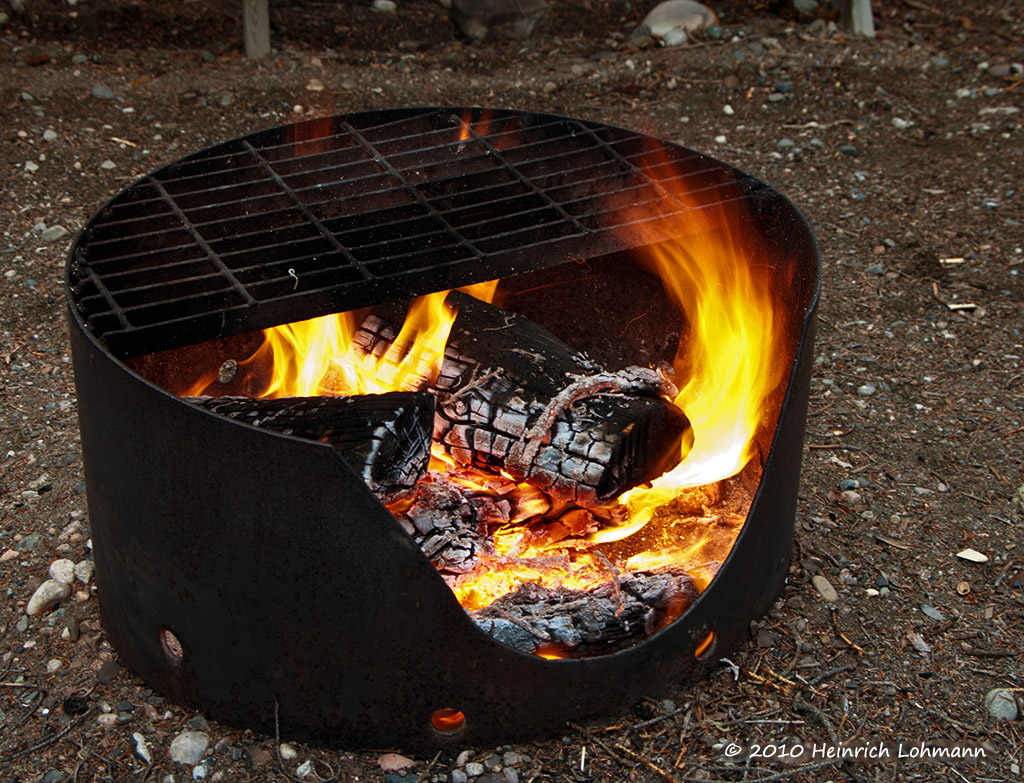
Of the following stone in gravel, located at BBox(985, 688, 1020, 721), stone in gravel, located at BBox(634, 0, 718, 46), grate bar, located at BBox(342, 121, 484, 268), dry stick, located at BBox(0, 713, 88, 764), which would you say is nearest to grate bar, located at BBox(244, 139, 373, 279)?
grate bar, located at BBox(342, 121, 484, 268)

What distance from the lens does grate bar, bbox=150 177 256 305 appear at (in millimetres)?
2355

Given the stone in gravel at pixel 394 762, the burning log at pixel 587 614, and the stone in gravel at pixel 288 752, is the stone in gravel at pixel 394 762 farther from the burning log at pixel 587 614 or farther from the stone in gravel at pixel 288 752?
the burning log at pixel 587 614

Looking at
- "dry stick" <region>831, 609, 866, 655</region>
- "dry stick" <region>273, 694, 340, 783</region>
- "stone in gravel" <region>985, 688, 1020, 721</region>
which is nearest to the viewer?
"dry stick" <region>273, 694, 340, 783</region>

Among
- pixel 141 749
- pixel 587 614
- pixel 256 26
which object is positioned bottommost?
pixel 141 749

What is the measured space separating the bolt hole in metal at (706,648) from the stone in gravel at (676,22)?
14.5 ft

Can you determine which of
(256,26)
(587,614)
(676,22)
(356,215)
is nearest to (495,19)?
(676,22)

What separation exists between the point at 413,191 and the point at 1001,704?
1919 millimetres

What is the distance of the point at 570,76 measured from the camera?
5.77 metres

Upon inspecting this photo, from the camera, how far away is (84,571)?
2.87 m

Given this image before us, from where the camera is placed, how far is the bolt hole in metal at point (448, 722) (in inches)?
88.9

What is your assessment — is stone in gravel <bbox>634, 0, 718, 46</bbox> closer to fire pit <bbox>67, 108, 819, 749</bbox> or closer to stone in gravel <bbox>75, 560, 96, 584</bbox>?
fire pit <bbox>67, 108, 819, 749</bbox>

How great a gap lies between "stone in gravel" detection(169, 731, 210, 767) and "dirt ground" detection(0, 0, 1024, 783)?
0.02 metres

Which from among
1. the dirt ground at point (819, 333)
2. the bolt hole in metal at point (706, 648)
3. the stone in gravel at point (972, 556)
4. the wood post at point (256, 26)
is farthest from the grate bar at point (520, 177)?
the wood post at point (256, 26)

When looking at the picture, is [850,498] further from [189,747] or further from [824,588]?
[189,747]
